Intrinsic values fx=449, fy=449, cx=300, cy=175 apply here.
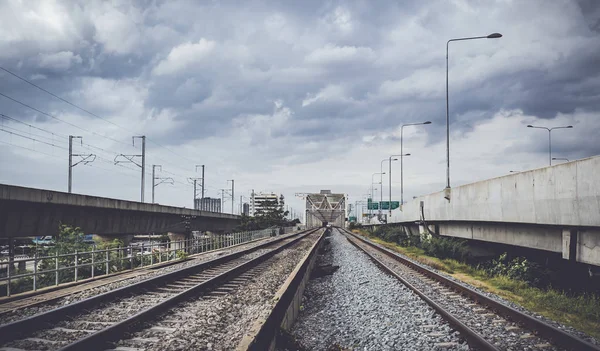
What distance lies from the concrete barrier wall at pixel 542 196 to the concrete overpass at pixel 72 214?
74.7 ft

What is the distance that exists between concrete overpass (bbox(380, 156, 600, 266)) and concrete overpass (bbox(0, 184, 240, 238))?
75.0 ft

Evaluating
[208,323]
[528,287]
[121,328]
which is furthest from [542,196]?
[121,328]

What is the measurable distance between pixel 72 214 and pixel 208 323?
25.6 meters

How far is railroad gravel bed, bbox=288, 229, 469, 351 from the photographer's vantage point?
23.5ft

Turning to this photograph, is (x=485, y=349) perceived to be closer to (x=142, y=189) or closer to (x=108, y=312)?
(x=108, y=312)

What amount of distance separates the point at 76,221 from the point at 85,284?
60.1 ft

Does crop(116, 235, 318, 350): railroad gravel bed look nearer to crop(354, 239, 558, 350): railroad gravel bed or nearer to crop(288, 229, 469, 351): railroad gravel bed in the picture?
crop(288, 229, 469, 351): railroad gravel bed

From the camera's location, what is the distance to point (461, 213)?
69.4 feet

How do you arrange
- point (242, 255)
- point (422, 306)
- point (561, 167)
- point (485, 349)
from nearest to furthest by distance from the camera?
point (485, 349) → point (422, 306) → point (561, 167) → point (242, 255)

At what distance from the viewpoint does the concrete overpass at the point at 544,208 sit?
1064 centimetres

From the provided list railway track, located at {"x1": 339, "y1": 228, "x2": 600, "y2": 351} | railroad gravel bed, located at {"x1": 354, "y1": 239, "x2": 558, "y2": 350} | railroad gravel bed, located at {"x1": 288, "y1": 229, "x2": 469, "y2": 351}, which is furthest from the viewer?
railroad gravel bed, located at {"x1": 288, "y1": 229, "x2": 469, "y2": 351}

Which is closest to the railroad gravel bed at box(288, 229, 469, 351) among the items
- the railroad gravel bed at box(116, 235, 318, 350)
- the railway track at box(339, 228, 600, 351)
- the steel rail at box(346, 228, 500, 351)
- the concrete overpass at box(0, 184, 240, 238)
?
the steel rail at box(346, 228, 500, 351)

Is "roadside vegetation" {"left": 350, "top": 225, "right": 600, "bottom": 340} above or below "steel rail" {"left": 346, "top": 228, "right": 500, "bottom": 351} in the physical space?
below

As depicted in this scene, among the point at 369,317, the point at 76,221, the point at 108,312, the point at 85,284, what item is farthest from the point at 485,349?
the point at 76,221
